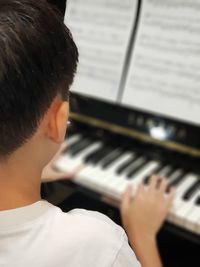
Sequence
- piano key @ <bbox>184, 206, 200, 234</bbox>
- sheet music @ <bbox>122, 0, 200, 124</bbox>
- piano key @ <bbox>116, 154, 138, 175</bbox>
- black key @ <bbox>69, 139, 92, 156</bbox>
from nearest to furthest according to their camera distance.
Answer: piano key @ <bbox>184, 206, 200, 234</bbox>
sheet music @ <bbox>122, 0, 200, 124</bbox>
piano key @ <bbox>116, 154, 138, 175</bbox>
black key @ <bbox>69, 139, 92, 156</bbox>

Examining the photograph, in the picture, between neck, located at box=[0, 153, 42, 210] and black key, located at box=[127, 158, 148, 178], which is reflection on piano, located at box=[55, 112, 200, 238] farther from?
neck, located at box=[0, 153, 42, 210]

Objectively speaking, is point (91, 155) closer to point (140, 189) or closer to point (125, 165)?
point (125, 165)

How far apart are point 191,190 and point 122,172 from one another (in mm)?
245

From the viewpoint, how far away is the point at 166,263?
1619 millimetres

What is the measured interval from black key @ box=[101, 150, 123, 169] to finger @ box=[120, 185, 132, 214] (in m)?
0.20

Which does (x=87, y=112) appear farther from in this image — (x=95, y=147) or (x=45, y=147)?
(x=45, y=147)

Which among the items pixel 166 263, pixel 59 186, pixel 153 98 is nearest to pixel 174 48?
pixel 153 98

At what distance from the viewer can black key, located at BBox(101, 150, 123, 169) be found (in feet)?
5.08

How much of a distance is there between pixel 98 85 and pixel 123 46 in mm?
167

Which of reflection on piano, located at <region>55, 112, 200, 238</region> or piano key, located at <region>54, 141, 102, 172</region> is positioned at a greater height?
reflection on piano, located at <region>55, 112, 200, 238</region>

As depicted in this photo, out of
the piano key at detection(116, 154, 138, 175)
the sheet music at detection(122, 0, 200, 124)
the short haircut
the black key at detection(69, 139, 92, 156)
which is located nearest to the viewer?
the short haircut

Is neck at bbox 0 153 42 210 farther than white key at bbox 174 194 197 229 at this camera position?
No

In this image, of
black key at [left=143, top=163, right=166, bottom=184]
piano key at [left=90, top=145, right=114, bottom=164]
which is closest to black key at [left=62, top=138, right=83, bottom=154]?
piano key at [left=90, top=145, right=114, bottom=164]

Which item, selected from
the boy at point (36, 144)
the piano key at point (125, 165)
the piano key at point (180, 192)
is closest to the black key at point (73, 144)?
the piano key at point (125, 165)
